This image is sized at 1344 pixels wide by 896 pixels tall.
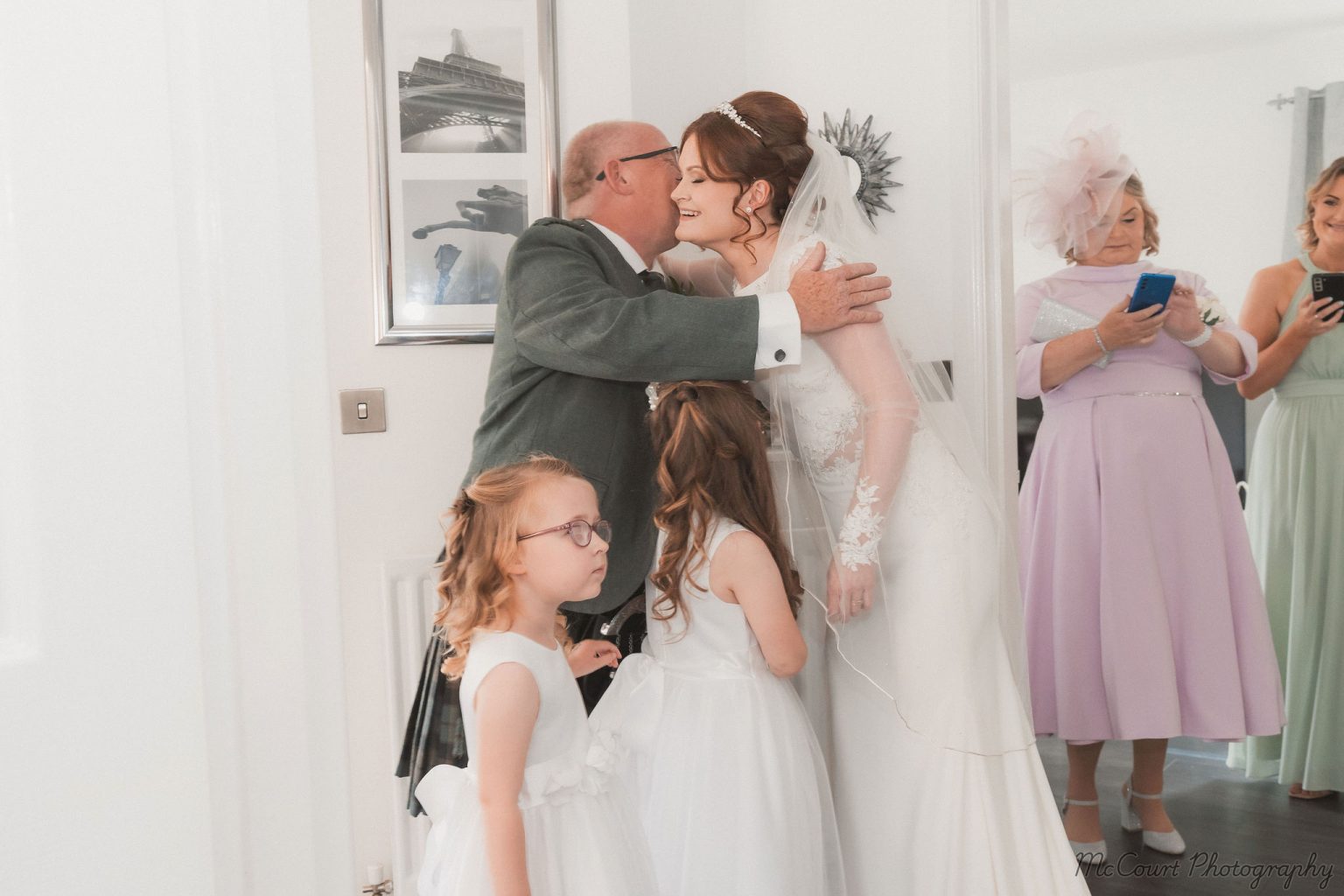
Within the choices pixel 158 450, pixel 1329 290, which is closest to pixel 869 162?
pixel 1329 290

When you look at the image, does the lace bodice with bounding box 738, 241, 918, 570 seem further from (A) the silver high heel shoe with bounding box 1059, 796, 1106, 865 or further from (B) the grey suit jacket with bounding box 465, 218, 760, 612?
(A) the silver high heel shoe with bounding box 1059, 796, 1106, 865

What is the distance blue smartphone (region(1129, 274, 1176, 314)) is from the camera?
2.70 metres

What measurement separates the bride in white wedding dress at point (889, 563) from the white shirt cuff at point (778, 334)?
94 millimetres

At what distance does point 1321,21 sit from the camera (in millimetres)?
3668

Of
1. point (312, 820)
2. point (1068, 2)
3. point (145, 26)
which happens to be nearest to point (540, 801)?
point (312, 820)

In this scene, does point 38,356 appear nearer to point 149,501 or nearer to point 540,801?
point 149,501

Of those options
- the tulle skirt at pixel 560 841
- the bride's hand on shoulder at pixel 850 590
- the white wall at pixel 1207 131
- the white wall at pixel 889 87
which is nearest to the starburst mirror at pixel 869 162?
the white wall at pixel 889 87

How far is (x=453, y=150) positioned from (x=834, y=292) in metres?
1.09

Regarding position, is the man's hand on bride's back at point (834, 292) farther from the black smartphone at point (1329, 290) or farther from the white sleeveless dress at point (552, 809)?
the black smartphone at point (1329, 290)

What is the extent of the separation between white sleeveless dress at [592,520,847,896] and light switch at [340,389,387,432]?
34.5 inches

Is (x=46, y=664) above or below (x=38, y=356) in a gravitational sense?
below

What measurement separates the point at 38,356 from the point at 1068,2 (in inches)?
155

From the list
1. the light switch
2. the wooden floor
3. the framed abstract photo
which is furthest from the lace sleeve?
the wooden floor

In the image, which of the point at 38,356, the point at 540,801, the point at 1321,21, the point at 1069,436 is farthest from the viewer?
the point at 1321,21
